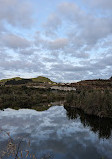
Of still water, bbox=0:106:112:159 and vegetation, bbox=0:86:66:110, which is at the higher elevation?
vegetation, bbox=0:86:66:110

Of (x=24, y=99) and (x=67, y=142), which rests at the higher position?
(x=24, y=99)

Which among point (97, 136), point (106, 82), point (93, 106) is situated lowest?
point (97, 136)

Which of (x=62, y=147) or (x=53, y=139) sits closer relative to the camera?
(x=62, y=147)

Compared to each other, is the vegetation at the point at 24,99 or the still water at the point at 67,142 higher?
the vegetation at the point at 24,99

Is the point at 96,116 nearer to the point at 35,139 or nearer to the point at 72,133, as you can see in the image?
the point at 72,133

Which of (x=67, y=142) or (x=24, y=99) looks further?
(x=24, y=99)

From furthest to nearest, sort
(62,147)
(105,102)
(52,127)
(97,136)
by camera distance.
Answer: (105,102), (52,127), (97,136), (62,147)

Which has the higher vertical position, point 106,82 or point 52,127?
point 106,82

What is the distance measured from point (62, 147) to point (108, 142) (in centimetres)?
678

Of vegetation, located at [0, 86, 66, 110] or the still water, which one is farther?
vegetation, located at [0, 86, 66, 110]

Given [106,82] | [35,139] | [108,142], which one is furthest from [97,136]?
[106,82]

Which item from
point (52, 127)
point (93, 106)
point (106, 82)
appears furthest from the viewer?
point (106, 82)

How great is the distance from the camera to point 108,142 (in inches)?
824

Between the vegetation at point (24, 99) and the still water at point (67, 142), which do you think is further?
the vegetation at point (24, 99)
